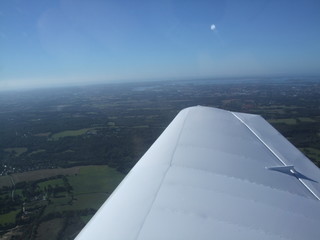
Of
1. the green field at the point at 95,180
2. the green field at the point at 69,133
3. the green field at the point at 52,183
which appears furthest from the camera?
the green field at the point at 69,133

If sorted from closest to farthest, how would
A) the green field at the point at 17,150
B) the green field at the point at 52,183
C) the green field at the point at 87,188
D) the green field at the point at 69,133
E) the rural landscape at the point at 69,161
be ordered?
1. the rural landscape at the point at 69,161
2. the green field at the point at 87,188
3. the green field at the point at 52,183
4. the green field at the point at 17,150
5. the green field at the point at 69,133

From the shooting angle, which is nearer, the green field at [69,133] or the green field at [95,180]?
the green field at [95,180]

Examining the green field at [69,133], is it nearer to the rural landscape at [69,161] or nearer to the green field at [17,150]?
the rural landscape at [69,161]

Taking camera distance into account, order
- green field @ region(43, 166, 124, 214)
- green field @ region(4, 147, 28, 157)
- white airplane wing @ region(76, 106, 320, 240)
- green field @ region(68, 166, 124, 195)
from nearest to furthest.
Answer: white airplane wing @ region(76, 106, 320, 240)
green field @ region(43, 166, 124, 214)
green field @ region(68, 166, 124, 195)
green field @ region(4, 147, 28, 157)

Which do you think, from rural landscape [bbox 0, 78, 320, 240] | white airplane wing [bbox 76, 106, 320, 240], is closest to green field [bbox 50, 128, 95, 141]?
rural landscape [bbox 0, 78, 320, 240]

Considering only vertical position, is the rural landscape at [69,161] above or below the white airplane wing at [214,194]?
below

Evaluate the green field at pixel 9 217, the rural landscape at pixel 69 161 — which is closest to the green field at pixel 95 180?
the rural landscape at pixel 69 161

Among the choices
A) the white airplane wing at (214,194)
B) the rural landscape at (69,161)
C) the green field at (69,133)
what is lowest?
the green field at (69,133)

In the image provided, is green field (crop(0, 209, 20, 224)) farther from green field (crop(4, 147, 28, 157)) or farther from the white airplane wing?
green field (crop(4, 147, 28, 157))

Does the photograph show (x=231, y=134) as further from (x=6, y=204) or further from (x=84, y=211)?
(x=6, y=204)
